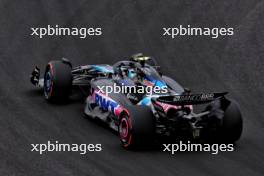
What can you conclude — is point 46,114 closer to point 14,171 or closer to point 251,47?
point 14,171

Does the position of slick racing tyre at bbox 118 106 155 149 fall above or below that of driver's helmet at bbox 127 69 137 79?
below

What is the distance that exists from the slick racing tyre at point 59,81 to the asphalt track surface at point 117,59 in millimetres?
242

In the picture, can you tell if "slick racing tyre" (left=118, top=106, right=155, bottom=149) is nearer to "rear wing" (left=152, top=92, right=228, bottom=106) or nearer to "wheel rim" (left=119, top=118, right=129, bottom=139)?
"wheel rim" (left=119, top=118, right=129, bottom=139)

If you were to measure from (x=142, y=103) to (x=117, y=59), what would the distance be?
5.95 metres

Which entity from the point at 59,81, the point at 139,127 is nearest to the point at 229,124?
the point at 139,127

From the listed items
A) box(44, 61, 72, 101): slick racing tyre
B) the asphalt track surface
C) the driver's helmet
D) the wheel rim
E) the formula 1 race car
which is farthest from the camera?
box(44, 61, 72, 101): slick racing tyre

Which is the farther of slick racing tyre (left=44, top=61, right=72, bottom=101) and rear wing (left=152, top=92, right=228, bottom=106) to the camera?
slick racing tyre (left=44, top=61, right=72, bottom=101)

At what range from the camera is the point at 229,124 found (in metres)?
12.5

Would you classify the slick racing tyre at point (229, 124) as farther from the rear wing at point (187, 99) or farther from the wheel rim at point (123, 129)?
the wheel rim at point (123, 129)

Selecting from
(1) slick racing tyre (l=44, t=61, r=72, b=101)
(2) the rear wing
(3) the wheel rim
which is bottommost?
(3) the wheel rim

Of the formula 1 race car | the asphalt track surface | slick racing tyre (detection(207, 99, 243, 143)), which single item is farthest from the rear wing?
the asphalt track surface

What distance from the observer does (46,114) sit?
14516 mm

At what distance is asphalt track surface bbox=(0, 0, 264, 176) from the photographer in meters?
11.6

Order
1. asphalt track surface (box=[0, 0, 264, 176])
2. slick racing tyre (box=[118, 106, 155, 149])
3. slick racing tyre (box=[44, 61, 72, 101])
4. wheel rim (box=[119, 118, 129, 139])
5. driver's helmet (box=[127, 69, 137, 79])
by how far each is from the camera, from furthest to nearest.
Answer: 1. slick racing tyre (box=[44, 61, 72, 101])
2. driver's helmet (box=[127, 69, 137, 79])
3. wheel rim (box=[119, 118, 129, 139])
4. slick racing tyre (box=[118, 106, 155, 149])
5. asphalt track surface (box=[0, 0, 264, 176])
